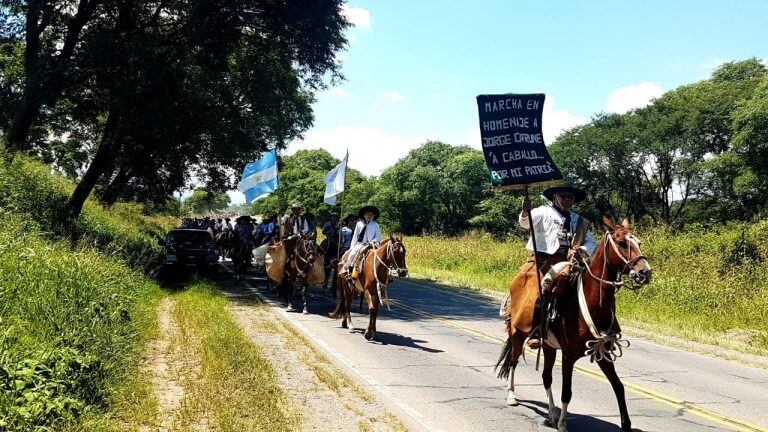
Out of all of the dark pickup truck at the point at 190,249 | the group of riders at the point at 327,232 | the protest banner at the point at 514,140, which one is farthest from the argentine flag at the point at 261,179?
the protest banner at the point at 514,140

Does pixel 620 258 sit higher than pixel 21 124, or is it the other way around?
pixel 21 124

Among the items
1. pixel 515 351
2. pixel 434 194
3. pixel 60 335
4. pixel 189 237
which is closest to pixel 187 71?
pixel 189 237

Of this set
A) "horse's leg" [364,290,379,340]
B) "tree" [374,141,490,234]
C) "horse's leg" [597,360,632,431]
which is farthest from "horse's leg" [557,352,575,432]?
"tree" [374,141,490,234]

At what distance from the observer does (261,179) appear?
16578mm

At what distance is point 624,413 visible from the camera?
5922 mm

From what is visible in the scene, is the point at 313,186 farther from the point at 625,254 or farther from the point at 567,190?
the point at 625,254

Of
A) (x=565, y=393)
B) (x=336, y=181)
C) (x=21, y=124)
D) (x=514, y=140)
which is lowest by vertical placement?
(x=565, y=393)

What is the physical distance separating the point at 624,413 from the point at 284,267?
10549 millimetres

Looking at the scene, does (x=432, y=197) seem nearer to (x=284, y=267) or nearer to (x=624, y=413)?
(x=284, y=267)

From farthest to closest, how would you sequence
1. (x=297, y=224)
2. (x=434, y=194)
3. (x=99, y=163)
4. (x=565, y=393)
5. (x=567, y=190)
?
(x=434, y=194)
(x=99, y=163)
(x=297, y=224)
(x=567, y=190)
(x=565, y=393)

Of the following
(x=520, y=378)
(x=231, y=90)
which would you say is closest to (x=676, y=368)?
(x=520, y=378)

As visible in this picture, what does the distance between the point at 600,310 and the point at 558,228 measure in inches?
48.8

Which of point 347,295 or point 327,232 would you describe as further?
point 327,232

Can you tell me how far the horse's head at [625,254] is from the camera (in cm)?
538
